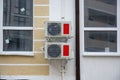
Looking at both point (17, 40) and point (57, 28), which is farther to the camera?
point (17, 40)

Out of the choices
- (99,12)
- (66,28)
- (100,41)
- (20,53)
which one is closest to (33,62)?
(20,53)

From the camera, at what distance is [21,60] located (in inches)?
214

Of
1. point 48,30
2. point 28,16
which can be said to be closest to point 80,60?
point 48,30

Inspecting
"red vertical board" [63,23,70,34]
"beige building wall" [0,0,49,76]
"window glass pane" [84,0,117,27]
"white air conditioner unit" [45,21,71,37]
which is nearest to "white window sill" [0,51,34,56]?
"beige building wall" [0,0,49,76]

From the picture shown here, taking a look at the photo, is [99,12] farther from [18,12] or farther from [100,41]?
[18,12]

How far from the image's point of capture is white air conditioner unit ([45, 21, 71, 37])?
5125mm

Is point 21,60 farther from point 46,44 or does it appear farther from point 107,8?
A: point 107,8

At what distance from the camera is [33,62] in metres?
5.43

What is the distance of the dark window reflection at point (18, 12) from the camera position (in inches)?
219

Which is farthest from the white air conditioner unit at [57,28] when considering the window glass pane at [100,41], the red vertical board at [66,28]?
the window glass pane at [100,41]

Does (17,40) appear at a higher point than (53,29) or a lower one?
lower

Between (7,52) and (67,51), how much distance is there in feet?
3.67

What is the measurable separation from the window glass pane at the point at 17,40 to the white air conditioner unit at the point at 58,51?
536 mm

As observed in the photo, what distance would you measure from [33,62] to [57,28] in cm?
79
